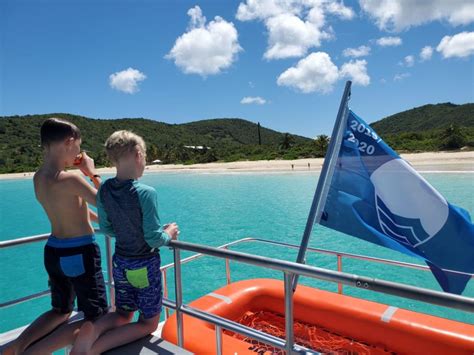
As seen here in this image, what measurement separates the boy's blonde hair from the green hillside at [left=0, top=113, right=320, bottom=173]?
3090cm

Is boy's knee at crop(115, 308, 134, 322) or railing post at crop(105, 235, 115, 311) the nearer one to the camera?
boy's knee at crop(115, 308, 134, 322)

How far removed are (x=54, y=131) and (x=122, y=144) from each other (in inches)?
14.7

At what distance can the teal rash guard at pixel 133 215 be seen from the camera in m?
1.73

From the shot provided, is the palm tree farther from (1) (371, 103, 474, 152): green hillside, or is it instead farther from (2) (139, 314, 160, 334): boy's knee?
(2) (139, 314, 160, 334): boy's knee

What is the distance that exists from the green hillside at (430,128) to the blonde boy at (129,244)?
1565 inches

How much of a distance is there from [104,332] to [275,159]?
4502 centimetres

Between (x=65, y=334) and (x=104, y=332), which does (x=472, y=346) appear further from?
(x=65, y=334)

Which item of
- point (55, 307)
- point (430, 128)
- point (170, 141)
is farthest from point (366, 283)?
point (170, 141)

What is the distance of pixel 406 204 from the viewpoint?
2.04 m

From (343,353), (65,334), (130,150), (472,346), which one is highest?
(130,150)

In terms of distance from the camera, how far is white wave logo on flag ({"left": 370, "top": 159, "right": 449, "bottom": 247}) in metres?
1.97

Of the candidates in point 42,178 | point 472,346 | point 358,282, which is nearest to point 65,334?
point 42,178

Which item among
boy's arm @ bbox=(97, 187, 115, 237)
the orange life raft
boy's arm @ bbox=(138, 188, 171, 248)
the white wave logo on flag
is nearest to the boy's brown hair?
boy's arm @ bbox=(97, 187, 115, 237)

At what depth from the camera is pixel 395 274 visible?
26.2 feet
